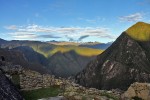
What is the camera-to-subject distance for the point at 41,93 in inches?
1671

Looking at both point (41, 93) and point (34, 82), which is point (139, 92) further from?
point (34, 82)

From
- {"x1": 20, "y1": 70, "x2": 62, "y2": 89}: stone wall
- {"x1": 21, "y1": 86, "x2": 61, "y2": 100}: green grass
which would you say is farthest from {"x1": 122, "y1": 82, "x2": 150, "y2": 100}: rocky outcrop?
{"x1": 20, "y1": 70, "x2": 62, "y2": 89}: stone wall

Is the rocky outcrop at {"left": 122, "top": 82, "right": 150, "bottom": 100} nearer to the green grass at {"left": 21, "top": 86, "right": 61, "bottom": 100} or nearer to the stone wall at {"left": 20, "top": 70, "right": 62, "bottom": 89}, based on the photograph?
the green grass at {"left": 21, "top": 86, "right": 61, "bottom": 100}

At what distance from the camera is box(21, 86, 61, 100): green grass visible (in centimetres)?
4041

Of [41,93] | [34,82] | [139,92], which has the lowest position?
[139,92]

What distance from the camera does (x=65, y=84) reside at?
48.2m

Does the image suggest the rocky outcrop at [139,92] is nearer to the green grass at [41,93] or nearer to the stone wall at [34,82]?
the green grass at [41,93]

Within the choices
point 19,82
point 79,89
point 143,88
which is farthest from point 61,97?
point 143,88

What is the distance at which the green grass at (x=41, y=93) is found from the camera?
40.4 metres

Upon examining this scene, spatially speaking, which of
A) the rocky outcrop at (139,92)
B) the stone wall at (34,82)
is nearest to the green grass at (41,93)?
the stone wall at (34,82)

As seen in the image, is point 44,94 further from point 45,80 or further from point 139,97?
point 139,97

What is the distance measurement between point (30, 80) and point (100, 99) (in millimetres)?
16058

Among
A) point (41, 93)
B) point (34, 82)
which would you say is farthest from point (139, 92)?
point (34, 82)

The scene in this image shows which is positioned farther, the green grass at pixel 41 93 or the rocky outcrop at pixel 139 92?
the rocky outcrop at pixel 139 92
